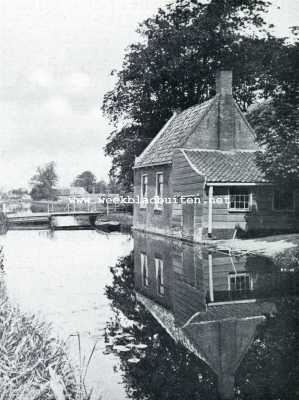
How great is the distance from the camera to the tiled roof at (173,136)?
24566 mm

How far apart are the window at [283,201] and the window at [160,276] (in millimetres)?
8859

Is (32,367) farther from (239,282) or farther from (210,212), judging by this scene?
(210,212)

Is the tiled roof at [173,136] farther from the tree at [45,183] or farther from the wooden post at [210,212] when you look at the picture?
the tree at [45,183]

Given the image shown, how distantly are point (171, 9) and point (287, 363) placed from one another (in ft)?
104

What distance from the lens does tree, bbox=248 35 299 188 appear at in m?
14.7

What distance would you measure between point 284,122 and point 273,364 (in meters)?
11.0

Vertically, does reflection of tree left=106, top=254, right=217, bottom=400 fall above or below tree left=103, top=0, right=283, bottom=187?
below

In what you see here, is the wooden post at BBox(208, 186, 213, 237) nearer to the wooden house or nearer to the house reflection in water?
the wooden house

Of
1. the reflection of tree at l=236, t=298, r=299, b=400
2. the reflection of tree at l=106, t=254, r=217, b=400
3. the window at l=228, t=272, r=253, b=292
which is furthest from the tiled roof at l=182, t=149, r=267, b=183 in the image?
the reflection of tree at l=236, t=298, r=299, b=400

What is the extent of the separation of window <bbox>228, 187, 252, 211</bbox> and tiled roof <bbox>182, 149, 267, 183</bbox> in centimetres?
65

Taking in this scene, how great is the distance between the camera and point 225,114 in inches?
962

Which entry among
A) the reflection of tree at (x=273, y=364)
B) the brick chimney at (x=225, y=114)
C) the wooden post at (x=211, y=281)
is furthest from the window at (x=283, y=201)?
the reflection of tree at (x=273, y=364)

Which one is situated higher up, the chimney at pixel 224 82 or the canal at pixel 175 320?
the chimney at pixel 224 82

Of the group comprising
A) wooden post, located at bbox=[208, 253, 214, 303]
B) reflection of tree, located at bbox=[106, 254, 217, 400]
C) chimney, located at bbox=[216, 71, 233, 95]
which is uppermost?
chimney, located at bbox=[216, 71, 233, 95]
